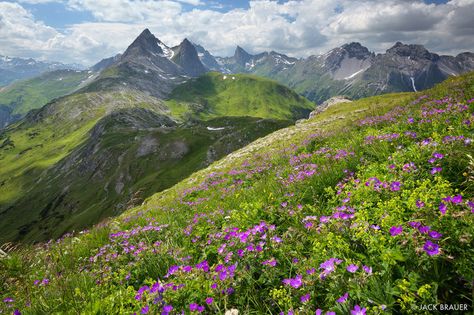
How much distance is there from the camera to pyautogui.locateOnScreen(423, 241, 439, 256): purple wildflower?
9.96 feet

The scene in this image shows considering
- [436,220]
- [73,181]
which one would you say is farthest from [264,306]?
[73,181]

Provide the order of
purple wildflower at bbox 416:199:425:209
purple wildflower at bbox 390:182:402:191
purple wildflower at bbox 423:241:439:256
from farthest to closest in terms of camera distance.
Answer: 1. purple wildflower at bbox 390:182:402:191
2. purple wildflower at bbox 416:199:425:209
3. purple wildflower at bbox 423:241:439:256

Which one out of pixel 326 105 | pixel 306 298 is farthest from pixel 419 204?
pixel 326 105

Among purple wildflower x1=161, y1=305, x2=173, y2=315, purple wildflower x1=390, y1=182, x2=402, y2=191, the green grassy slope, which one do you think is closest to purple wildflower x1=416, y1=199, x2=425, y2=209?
purple wildflower x1=390, y1=182, x2=402, y2=191

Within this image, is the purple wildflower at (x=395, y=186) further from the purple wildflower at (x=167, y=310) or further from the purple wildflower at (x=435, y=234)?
the purple wildflower at (x=167, y=310)

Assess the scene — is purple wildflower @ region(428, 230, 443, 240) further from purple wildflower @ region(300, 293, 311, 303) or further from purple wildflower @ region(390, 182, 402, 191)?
purple wildflower @ region(390, 182, 402, 191)

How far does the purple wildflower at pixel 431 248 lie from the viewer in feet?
9.96

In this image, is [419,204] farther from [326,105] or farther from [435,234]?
[326,105]

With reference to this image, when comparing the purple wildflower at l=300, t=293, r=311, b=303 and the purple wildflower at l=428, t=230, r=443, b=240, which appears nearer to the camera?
the purple wildflower at l=428, t=230, r=443, b=240

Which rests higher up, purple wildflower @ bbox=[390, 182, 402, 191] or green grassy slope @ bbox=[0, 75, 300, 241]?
purple wildflower @ bbox=[390, 182, 402, 191]

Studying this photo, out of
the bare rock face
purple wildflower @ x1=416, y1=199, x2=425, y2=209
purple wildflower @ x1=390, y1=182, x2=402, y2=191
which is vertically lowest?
the bare rock face

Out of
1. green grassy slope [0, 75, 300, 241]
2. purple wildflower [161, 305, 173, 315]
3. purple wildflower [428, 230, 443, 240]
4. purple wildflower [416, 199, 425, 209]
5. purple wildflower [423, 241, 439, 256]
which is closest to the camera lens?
purple wildflower [423, 241, 439, 256]

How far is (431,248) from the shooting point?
3.08 m

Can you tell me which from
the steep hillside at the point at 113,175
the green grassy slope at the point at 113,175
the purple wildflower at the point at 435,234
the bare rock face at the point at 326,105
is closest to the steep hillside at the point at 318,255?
the purple wildflower at the point at 435,234
